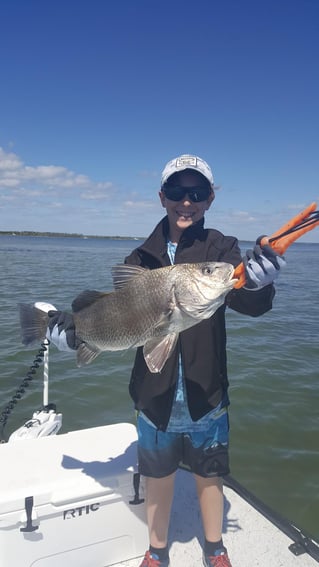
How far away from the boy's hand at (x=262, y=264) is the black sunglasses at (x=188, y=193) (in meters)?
0.81

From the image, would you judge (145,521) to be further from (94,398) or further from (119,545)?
(94,398)

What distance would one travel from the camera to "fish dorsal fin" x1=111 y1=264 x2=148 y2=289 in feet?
10.7

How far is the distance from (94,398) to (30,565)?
5.27 meters

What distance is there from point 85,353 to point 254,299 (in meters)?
1.53

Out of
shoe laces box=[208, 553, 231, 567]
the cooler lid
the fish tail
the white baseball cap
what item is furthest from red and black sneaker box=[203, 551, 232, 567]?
the white baseball cap

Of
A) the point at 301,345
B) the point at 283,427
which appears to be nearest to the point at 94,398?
the point at 283,427

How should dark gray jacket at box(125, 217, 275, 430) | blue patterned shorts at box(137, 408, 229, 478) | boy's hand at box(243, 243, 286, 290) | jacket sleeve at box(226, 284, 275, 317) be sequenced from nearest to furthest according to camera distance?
1. boy's hand at box(243, 243, 286, 290)
2. jacket sleeve at box(226, 284, 275, 317)
3. dark gray jacket at box(125, 217, 275, 430)
4. blue patterned shorts at box(137, 408, 229, 478)

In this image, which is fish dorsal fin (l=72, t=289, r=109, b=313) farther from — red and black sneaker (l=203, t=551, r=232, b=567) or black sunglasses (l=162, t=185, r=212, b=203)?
red and black sneaker (l=203, t=551, r=232, b=567)

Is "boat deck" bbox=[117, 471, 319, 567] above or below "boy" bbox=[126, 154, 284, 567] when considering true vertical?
below

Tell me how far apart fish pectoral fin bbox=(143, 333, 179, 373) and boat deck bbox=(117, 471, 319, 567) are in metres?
2.12

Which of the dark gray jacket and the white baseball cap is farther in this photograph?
the white baseball cap

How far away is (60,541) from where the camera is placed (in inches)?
130

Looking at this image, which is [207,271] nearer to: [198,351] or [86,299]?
[198,351]

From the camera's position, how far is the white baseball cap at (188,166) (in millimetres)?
3447
